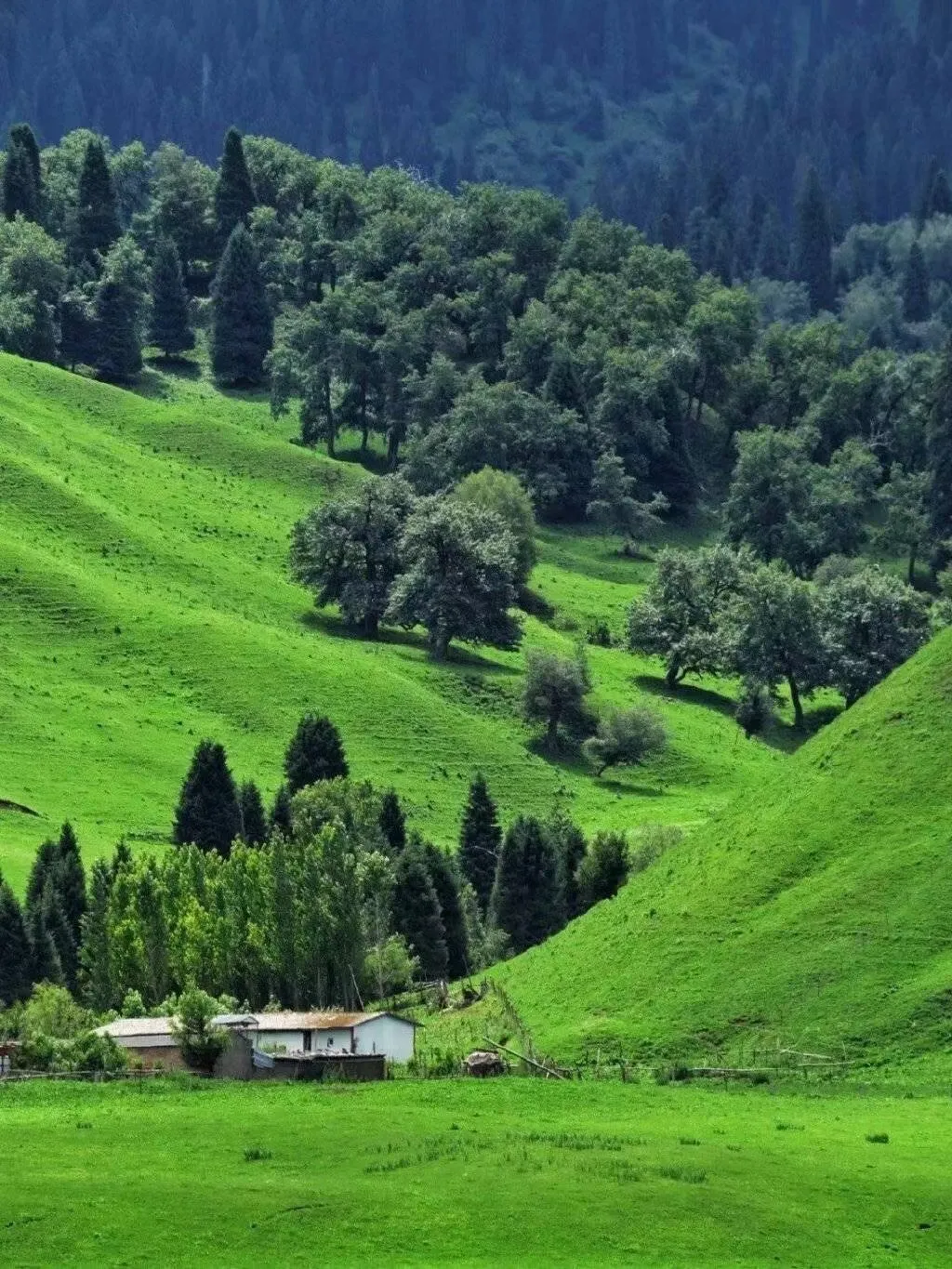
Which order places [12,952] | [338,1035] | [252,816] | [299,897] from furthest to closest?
1. [252,816]
2. [12,952]
3. [299,897]
4. [338,1035]

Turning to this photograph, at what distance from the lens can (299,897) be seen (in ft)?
358

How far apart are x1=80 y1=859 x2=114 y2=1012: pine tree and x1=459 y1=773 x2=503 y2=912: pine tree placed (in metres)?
26.8

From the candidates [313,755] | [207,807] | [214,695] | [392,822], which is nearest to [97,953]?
[207,807]

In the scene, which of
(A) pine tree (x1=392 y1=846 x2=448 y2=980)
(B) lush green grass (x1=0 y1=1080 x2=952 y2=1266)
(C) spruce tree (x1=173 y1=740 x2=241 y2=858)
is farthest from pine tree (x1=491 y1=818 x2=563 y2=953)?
(B) lush green grass (x1=0 y1=1080 x2=952 y2=1266)

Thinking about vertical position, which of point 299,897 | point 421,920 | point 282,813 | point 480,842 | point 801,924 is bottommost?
point 421,920

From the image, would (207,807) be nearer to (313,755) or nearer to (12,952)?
(313,755)

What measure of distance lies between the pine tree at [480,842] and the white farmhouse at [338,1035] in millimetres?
46551

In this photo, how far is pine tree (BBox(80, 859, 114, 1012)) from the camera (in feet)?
364

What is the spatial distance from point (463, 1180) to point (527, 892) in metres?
66.4

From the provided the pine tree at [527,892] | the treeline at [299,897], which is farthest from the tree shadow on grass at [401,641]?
the pine tree at [527,892]

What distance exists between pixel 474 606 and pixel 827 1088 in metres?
103

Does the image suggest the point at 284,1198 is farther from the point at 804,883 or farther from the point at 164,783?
the point at 164,783

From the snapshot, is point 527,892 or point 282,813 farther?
point 282,813

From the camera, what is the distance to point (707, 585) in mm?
196750
